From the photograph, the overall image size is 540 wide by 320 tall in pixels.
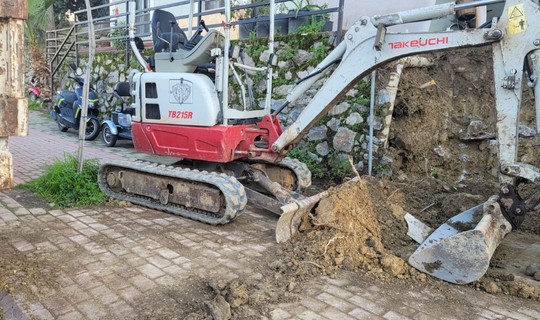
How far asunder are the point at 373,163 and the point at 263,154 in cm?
193

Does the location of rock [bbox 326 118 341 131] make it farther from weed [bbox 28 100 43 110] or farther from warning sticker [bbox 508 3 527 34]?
weed [bbox 28 100 43 110]

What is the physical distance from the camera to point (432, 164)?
672 cm

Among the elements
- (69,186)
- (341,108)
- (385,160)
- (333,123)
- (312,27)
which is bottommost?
(69,186)

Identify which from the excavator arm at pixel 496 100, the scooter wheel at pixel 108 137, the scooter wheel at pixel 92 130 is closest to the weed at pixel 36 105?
the scooter wheel at pixel 92 130

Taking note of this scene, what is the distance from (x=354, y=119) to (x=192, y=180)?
9.44 ft

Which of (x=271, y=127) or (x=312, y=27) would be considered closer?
(x=271, y=127)

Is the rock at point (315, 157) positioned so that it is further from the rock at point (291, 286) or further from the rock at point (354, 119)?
the rock at point (291, 286)

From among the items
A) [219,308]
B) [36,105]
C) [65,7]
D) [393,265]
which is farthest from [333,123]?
[65,7]

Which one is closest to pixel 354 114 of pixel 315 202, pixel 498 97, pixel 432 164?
pixel 432 164

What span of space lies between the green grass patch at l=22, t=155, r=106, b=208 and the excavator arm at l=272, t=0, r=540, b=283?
8.59 ft

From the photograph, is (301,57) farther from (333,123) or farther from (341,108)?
(333,123)

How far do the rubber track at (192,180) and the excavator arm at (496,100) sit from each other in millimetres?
657

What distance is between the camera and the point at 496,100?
3.83 meters

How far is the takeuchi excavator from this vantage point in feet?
12.1
